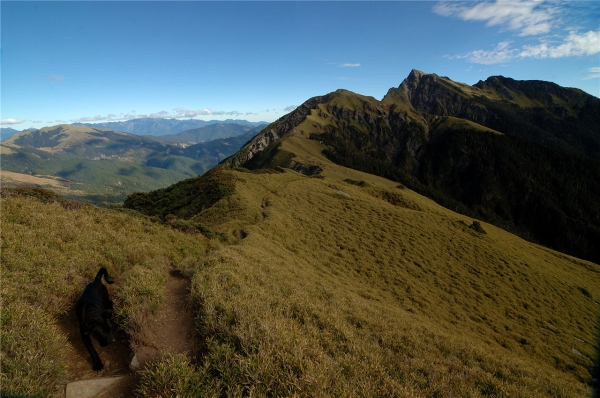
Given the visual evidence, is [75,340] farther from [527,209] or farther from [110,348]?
[527,209]

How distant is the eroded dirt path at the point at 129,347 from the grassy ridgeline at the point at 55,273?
411 millimetres

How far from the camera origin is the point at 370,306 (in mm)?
17828

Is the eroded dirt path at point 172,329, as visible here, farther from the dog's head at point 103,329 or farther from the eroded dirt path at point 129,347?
the dog's head at point 103,329

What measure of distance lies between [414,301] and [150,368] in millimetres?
24544

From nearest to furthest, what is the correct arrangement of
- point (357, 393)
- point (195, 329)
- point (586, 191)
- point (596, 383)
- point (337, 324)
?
point (357, 393) → point (195, 329) → point (337, 324) → point (596, 383) → point (586, 191)

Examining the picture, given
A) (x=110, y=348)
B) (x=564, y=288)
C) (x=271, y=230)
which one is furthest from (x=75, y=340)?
(x=564, y=288)

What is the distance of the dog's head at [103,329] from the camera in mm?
7998

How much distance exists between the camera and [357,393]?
258 inches

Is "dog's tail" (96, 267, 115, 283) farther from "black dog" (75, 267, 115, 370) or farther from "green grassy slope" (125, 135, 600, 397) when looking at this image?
"green grassy slope" (125, 135, 600, 397)

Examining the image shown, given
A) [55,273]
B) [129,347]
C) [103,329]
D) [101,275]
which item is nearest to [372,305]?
[129,347]

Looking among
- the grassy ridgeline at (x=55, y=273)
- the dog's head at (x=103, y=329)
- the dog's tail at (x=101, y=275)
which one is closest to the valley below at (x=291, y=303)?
the grassy ridgeline at (x=55, y=273)

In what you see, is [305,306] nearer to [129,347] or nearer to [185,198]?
[129,347]

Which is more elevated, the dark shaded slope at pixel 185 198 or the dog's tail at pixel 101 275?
the dog's tail at pixel 101 275

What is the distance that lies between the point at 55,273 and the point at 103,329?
3.39 m
